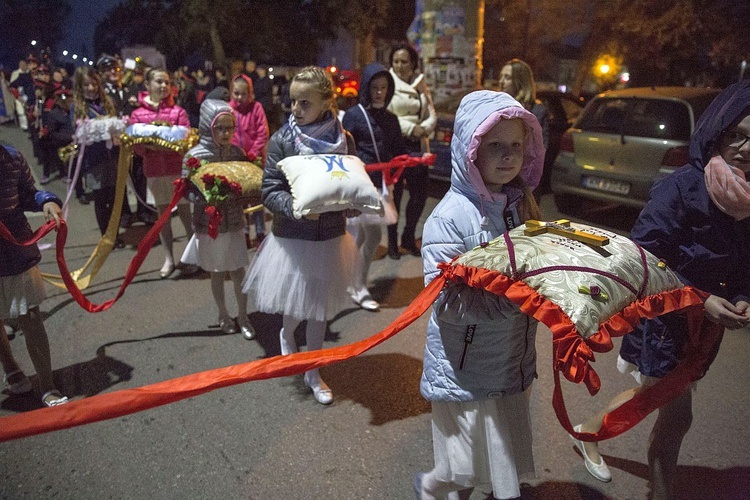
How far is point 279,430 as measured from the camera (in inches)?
124

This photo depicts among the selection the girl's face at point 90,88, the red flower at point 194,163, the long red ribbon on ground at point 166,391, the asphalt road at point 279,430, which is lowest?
the asphalt road at point 279,430

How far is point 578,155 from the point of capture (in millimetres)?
7969

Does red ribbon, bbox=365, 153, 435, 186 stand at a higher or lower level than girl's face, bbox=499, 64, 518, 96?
lower

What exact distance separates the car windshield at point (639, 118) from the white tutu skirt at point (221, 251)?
5.77m

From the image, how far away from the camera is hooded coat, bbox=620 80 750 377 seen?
2.13 m

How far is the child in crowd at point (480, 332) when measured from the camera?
1959 millimetres

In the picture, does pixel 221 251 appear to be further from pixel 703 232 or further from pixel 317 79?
pixel 703 232

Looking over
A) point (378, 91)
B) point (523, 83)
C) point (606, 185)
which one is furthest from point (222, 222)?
point (606, 185)

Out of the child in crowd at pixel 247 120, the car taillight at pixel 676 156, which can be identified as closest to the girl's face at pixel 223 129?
the child in crowd at pixel 247 120

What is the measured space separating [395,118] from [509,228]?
3.31m

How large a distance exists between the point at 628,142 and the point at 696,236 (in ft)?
18.8

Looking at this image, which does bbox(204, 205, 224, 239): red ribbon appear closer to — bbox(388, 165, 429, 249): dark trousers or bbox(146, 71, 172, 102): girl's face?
bbox(146, 71, 172, 102): girl's face

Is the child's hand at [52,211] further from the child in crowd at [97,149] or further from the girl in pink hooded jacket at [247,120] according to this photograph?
the child in crowd at [97,149]

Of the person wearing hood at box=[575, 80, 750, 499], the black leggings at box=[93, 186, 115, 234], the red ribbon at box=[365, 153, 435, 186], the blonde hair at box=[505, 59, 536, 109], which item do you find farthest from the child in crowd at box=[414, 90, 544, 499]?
A: the black leggings at box=[93, 186, 115, 234]
